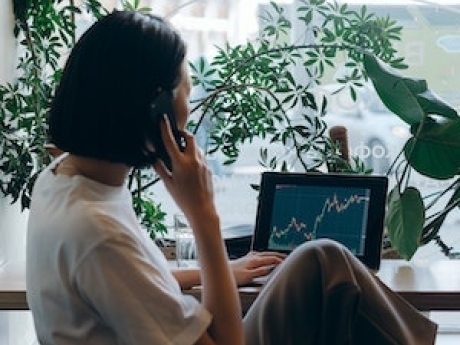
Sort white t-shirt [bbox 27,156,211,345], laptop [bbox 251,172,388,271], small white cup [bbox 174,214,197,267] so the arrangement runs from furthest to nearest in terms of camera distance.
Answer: small white cup [bbox 174,214,197,267] < laptop [bbox 251,172,388,271] < white t-shirt [bbox 27,156,211,345]

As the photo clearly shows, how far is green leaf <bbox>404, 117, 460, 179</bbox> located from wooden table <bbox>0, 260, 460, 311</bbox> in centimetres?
24

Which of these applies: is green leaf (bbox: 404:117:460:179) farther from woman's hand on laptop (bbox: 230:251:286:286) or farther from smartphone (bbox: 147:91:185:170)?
smartphone (bbox: 147:91:185:170)

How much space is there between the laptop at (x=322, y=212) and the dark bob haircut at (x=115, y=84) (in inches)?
27.1

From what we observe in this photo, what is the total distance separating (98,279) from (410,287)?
2.81 feet

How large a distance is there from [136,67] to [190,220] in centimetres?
27

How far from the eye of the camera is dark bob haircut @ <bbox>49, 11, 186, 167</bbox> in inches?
45.1

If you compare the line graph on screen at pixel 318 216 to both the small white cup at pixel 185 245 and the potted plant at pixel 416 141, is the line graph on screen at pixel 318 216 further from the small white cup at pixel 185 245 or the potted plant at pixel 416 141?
the small white cup at pixel 185 245

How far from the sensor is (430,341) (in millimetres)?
1414

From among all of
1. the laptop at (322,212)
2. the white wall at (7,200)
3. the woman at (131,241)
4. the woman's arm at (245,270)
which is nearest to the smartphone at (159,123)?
the woman at (131,241)

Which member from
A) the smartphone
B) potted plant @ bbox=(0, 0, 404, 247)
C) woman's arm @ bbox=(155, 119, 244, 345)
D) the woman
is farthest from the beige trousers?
potted plant @ bbox=(0, 0, 404, 247)

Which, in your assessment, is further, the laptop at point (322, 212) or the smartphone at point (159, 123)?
the laptop at point (322, 212)

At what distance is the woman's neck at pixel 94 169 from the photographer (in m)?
1.20

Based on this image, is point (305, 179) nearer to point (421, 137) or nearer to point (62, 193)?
point (421, 137)

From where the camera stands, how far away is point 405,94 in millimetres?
1824
